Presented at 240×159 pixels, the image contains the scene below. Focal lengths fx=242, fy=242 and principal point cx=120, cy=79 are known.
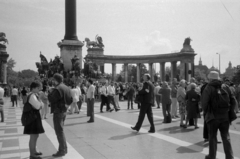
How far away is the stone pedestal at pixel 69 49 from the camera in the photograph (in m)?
28.6

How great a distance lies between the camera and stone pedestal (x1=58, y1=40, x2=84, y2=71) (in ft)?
93.8

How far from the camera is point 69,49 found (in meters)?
28.9

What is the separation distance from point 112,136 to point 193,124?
4.25 metres

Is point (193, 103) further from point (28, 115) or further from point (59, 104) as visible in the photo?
point (28, 115)

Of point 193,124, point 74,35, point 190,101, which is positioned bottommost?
point 193,124

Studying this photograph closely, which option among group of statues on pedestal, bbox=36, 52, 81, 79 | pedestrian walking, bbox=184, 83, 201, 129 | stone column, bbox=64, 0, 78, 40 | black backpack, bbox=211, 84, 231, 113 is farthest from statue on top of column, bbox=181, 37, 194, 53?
black backpack, bbox=211, 84, 231, 113

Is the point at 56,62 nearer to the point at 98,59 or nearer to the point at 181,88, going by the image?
the point at 181,88

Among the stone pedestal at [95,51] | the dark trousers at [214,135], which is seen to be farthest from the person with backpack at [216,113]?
the stone pedestal at [95,51]

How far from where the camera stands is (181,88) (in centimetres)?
1115

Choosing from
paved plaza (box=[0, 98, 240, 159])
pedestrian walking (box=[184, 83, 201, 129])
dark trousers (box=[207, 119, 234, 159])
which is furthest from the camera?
pedestrian walking (box=[184, 83, 201, 129])

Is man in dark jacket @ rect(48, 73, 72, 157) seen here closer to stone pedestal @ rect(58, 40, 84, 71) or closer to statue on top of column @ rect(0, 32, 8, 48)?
stone pedestal @ rect(58, 40, 84, 71)

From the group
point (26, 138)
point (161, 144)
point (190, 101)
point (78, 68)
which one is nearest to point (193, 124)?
point (190, 101)

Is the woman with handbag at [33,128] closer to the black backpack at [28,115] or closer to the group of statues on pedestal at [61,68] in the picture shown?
the black backpack at [28,115]

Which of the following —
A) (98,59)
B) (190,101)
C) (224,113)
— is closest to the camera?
(224,113)
